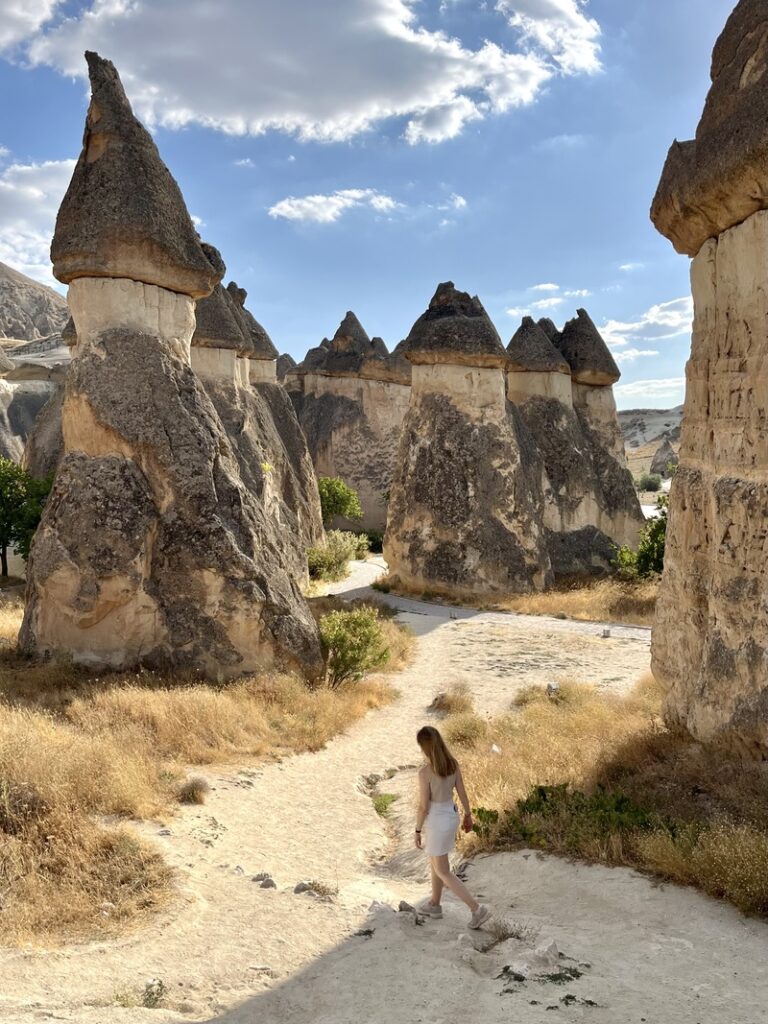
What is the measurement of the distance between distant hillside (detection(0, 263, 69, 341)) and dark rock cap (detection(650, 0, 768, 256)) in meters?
52.6

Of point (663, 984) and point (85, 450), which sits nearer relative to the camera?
point (663, 984)

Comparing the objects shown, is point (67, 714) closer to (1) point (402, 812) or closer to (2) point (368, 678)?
(1) point (402, 812)

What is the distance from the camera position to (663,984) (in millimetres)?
3062

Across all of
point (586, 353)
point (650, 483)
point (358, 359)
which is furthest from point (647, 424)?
point (586, 353)

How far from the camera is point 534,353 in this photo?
1800 centimetres

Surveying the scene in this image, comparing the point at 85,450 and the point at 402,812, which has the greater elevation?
the point at 85,450

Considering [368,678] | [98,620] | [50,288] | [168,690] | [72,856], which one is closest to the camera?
[72,856]

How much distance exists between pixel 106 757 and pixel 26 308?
5682 cm

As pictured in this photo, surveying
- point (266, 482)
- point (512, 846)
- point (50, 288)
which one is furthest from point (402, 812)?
point (50, 288)

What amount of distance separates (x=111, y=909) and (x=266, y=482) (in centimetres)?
1145

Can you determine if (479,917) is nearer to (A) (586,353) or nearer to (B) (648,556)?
(B) (648,556)

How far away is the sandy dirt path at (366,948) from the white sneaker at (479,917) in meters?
0.06

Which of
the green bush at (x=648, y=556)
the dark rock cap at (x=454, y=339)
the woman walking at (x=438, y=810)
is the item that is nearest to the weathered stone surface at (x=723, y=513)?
the woman walking at (x=438, y=810)

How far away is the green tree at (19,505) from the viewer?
536 inches
